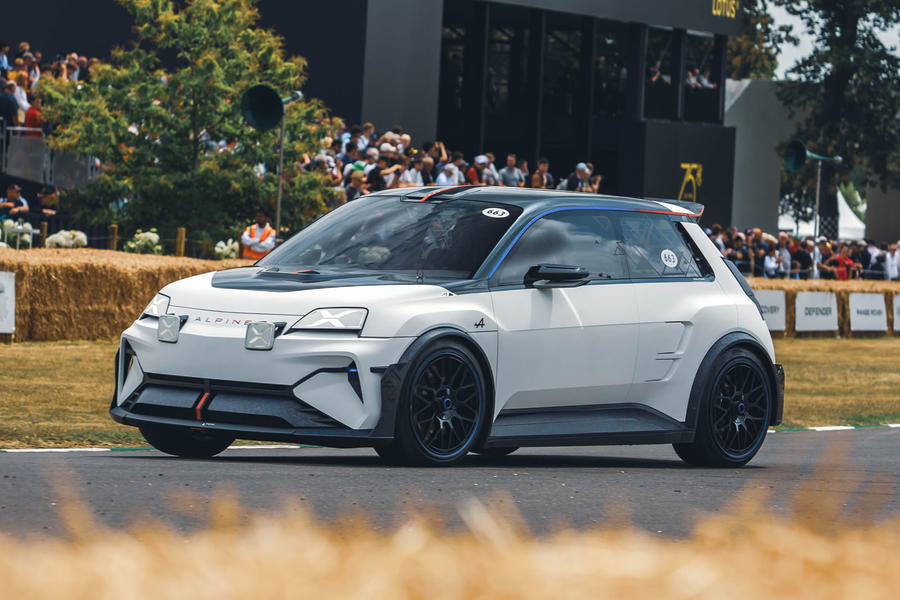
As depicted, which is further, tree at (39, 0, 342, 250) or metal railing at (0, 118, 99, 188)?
metal railing at (0, 118, 99, 188)

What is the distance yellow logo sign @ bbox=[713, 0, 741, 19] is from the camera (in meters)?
43.2

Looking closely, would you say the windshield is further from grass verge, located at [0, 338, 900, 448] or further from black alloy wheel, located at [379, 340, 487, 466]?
grass verge, located at [0, 338, 900, 448]

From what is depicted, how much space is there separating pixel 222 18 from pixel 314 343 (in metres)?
19.2

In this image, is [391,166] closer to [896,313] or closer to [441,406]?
[896,313]

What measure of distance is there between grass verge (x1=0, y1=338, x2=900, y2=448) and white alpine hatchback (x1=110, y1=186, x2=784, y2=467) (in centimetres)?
246

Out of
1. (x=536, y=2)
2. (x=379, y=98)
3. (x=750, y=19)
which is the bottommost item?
(x=379, y=98)

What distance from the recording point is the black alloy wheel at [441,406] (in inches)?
328

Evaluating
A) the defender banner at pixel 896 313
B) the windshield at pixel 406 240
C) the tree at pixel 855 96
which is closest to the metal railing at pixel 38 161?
the defender banner at pixel 896 313

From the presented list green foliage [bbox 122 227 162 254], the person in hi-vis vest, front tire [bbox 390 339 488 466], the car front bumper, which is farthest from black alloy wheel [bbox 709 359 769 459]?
green foliage [bbox 122 227 162 254]

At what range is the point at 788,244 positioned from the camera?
3656 centimetres

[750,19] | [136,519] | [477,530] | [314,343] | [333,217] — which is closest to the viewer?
[477,530]

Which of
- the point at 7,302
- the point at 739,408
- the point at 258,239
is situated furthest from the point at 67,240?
the point at 739,408

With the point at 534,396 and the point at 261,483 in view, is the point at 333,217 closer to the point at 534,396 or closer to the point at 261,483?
the point at 534,396

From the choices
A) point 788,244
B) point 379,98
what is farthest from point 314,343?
point 788,244
